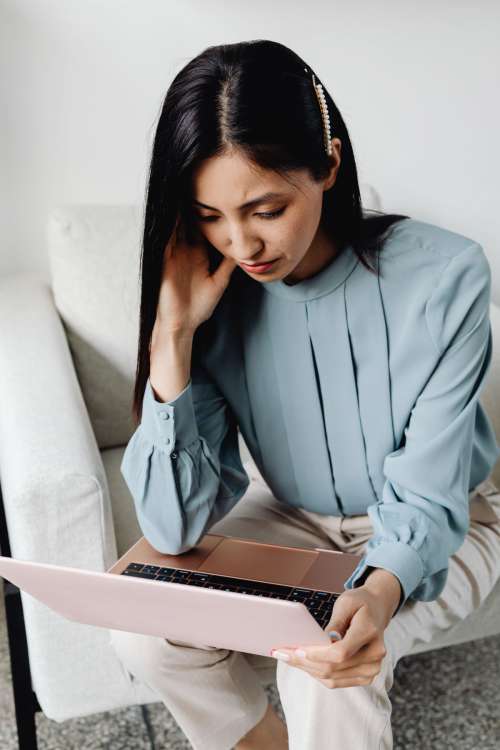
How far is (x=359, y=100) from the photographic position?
6.85 feet

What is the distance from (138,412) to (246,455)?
0.47m

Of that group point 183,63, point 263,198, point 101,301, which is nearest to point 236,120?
point 263,198

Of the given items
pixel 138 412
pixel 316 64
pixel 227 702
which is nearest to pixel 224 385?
pixel 138 412

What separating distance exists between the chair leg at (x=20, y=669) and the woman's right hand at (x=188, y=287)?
46 cm

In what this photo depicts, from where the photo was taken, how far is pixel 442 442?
1181 mm

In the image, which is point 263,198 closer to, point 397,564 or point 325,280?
point 325,280

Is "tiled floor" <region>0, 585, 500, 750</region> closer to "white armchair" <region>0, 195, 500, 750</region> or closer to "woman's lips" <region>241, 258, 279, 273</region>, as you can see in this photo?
"white armchair" <region>0, 195, 500, 750</region>

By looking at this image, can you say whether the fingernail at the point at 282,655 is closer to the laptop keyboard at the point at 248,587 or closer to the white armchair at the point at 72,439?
the laptop keyboard at the point at 248,587

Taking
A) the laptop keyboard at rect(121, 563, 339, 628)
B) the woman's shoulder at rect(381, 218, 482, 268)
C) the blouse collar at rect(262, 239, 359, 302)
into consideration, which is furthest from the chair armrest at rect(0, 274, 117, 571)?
the woman's shoulder at rect(381, 218, 482, 268)

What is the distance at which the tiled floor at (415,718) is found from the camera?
1.60 m

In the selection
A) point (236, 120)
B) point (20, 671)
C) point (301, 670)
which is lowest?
point (20, 671)

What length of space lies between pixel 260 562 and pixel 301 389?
0.26m

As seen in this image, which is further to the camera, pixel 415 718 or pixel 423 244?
pixel 415 718

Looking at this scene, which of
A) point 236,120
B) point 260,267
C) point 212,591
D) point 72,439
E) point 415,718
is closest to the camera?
point 212,591
